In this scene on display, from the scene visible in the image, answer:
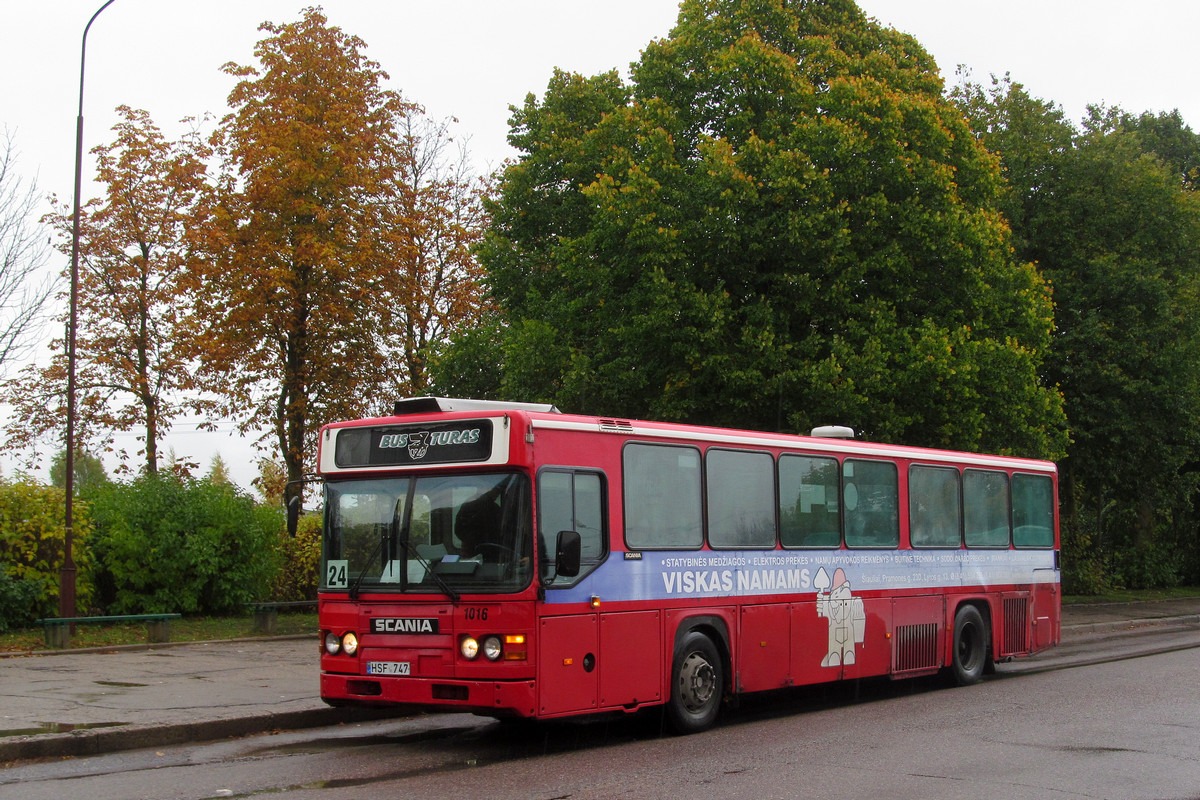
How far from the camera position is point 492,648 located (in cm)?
969

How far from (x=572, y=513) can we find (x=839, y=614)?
4650 millimetres

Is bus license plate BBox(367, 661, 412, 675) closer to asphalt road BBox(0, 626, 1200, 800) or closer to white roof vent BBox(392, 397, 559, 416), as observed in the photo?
asphalt road BBox(0, 626, 1200, 800)

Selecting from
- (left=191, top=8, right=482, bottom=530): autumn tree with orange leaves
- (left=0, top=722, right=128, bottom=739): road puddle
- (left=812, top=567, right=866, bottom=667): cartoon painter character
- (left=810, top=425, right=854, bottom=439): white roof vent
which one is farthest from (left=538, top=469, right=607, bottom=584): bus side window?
(left=191, top=8, right=482, bottom=530): autumn tree with orange leaves

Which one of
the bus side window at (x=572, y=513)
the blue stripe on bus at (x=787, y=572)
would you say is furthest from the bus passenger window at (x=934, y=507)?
the bus side window at (x=572, y=513)

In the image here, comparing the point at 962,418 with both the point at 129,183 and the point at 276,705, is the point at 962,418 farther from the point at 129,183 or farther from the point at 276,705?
the point at 129,183

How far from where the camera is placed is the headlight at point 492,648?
9648 millimetres

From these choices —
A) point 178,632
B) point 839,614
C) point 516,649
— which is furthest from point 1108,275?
point 516,649

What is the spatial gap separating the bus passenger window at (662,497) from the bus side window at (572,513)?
0.39 meters

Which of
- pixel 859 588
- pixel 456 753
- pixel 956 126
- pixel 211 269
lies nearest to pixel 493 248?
pixel 211 269

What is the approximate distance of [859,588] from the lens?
1390 cm

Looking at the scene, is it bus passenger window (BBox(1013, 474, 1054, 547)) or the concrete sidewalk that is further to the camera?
bus passenger window (BBox(1013, 474, 1054, 547))

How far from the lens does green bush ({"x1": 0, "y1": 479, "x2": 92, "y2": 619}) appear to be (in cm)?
1809

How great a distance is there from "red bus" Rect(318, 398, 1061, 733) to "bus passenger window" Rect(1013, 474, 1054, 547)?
3.80m

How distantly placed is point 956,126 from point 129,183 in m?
24.1
